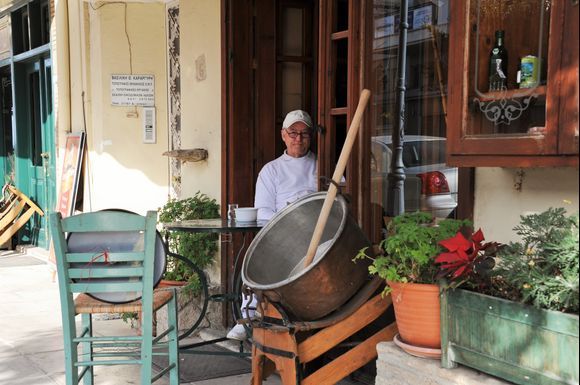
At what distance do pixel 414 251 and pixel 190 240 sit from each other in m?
2.90

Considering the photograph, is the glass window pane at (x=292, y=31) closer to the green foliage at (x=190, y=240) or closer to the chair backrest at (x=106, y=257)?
the green foliage at (x=190, y=240)

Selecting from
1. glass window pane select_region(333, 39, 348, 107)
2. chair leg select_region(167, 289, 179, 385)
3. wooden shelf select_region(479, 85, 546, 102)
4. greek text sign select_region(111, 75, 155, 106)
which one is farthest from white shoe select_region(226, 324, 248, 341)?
greek text sign select_region(111, 75, 155, 106)

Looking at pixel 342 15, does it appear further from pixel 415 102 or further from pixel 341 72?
pixel 415 102

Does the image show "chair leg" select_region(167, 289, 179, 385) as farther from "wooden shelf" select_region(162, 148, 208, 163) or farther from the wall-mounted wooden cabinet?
"wooden shelf" select_region(162, 148, 208, 163)

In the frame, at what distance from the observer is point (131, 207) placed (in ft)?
22.3

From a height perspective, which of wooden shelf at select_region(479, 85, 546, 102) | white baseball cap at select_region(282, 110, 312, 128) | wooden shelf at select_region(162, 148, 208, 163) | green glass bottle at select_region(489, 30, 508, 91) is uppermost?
green glass bottle at select_region(489, 30, 508, 91)

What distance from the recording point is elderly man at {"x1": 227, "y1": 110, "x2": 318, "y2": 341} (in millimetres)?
4418

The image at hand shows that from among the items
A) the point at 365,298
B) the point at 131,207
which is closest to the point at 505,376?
the point at 365,298

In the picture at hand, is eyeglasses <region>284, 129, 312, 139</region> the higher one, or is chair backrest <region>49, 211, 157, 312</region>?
eyeglasses <region>284, 129, 312, 139</region>

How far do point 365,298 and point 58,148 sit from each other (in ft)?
19.1

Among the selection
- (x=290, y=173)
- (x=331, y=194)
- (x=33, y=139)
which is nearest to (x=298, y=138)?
(x=290, y=173)

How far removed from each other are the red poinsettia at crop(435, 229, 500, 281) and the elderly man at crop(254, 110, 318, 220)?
6.56 feet

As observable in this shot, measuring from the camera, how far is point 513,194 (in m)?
2.78

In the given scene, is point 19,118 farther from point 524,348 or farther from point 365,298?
point 524,348
